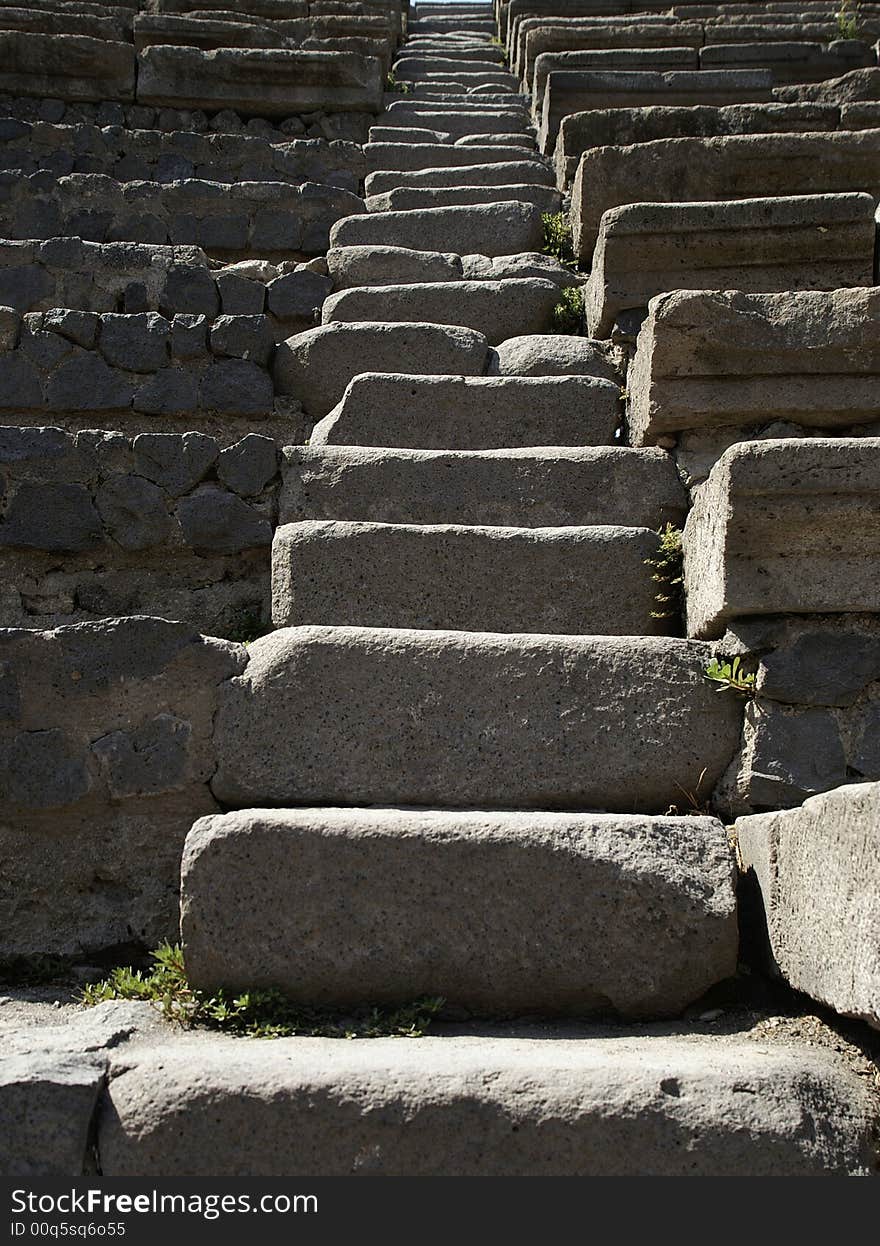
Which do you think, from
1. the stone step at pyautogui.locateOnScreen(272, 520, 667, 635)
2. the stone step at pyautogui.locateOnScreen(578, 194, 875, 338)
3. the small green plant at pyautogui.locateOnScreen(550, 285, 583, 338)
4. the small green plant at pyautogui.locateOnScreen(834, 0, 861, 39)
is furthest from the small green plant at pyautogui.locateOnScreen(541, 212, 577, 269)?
the small green plant at pyautogui.locateOnScreen(834, 0, 861, 39)

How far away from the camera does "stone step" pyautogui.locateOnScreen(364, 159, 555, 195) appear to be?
5.46 m

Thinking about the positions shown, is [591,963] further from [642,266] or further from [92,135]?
[92,135]

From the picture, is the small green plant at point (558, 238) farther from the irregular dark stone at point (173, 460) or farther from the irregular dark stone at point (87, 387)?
the irregular dark stone at point (173, 460)

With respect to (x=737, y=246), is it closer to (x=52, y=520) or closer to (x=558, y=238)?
(x=558, y=238)

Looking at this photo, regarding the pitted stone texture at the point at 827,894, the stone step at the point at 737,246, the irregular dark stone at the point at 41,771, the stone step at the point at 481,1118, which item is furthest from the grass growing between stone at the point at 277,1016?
the stone step at the point at 737,246

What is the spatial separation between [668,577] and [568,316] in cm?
159

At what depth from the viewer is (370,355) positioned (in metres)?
3.84

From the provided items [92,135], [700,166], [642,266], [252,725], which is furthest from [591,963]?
[92,135]

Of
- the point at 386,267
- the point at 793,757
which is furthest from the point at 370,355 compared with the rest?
the point at 793,757

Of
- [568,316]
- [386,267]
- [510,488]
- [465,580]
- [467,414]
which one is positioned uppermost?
[386,267]

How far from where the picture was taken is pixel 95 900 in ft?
8.16

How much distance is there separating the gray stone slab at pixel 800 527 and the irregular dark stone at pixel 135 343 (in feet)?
6.78

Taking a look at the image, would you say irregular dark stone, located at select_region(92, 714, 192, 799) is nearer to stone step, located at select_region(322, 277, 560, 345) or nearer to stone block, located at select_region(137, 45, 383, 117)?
stone step, located at select_region(322, 277, 560, 345)

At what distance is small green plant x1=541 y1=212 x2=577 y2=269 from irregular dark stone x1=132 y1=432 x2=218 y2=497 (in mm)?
1962
